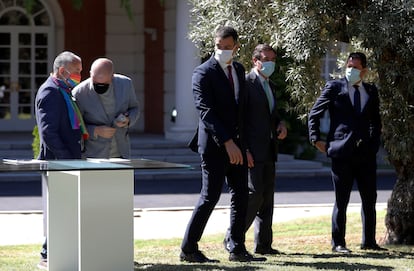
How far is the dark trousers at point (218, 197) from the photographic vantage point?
320 inches

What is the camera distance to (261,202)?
8859 millimetres

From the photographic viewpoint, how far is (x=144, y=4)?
24000mm

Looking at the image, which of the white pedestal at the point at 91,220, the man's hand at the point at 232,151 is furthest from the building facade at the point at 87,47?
the white pedestal at the point at 91,220

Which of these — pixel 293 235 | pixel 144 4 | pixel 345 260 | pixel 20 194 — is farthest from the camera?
pixel 144 4

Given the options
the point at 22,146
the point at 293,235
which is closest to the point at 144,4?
the point at 22,146

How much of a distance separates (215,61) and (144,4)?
16032 mm

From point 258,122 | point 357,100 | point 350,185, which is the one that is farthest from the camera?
point 350,185

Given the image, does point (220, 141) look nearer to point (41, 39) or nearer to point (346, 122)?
point (346, 122)

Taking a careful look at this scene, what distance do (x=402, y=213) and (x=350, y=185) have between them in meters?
0.90

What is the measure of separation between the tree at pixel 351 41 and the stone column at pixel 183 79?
10639 millimetres

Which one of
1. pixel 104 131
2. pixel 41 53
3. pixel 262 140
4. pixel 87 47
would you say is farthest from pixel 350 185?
pixel 41 53

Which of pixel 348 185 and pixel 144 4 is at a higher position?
pixel 144 4

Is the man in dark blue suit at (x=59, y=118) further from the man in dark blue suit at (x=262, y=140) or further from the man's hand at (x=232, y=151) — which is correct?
the man in dark blue suit at (x=262, y=140)

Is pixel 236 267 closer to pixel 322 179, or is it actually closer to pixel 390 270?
pixel 390 270
